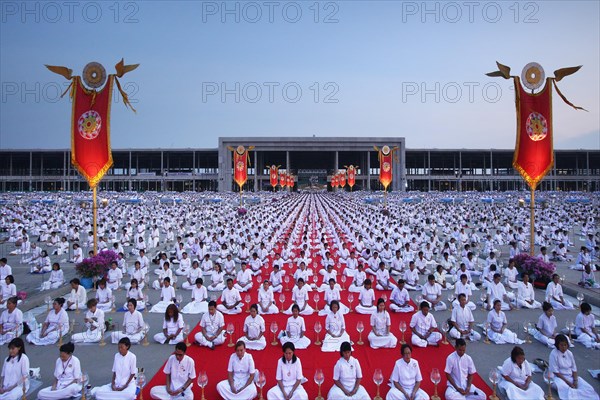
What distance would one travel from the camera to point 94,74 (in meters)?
10.9

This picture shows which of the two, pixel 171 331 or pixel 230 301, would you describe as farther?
pixel 230 301

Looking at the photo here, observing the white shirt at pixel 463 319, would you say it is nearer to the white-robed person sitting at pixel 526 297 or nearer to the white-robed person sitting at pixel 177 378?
the white-robed person sitting at pixel 526 297

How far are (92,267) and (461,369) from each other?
8757 mm

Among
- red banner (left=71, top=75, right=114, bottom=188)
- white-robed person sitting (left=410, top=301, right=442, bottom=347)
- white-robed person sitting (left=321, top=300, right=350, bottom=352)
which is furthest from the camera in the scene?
red banner (left=71, top=75, right=114, bottom=188)

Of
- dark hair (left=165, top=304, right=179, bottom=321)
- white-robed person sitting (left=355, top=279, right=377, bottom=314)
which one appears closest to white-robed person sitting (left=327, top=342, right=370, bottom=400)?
dark hair (left=165, top=304, right=179, bottom=321)

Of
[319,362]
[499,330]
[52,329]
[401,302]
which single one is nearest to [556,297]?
[499,330]

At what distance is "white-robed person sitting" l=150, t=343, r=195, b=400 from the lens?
492 cm

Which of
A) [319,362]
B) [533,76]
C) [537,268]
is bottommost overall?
[319,362]

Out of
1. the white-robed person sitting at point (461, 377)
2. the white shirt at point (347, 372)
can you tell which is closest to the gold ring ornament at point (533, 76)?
the white-robed person sitting at point (461, 377)

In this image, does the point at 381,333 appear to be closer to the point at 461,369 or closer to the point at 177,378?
the point at 461,369

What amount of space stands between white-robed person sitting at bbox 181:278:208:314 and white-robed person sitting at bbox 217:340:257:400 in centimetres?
377

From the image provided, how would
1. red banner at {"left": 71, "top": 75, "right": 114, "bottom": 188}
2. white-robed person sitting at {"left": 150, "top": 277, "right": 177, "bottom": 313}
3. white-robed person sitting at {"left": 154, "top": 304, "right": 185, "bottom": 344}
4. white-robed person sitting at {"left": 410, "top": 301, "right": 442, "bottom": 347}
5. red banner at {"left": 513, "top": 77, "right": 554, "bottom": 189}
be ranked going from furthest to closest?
red banner at {"left": 513, "top": 77, "right": 554, "bottom": 189} → red banner at {"left": 71, "top": 75, "right": 114, "bottom": 188} → white-robed person sitting at {"left": 150, "top": 277, "right": 177, "bottom": 313} → white-robed person sitting at {"left": 154, "top": 304, "right": 185, "bottom": 344} → white-robed person sitting at {"left": 410, "top": 301, "right": 442, "bottom": 347}

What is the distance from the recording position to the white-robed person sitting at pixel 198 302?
8617 mm

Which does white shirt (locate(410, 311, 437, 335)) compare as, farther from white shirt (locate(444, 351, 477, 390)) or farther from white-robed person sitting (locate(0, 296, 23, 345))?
white-robed person sitting (locate(0, 296, 23, 345))
